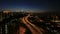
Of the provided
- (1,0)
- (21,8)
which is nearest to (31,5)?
(21,8)

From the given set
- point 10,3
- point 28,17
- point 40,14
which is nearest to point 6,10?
point 10,3

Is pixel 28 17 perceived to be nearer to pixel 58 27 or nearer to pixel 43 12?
pixel 43 12

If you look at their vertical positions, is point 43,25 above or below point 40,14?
below

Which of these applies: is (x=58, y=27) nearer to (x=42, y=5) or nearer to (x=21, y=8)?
(x=42, y=5)

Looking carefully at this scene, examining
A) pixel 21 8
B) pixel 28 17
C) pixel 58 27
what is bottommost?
pixel 58 27

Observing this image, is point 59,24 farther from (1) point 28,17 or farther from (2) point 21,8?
(2) point 21,8

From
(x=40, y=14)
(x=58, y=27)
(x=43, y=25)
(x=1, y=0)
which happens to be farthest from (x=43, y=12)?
(x=1, y=0)

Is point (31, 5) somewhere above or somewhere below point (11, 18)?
above
